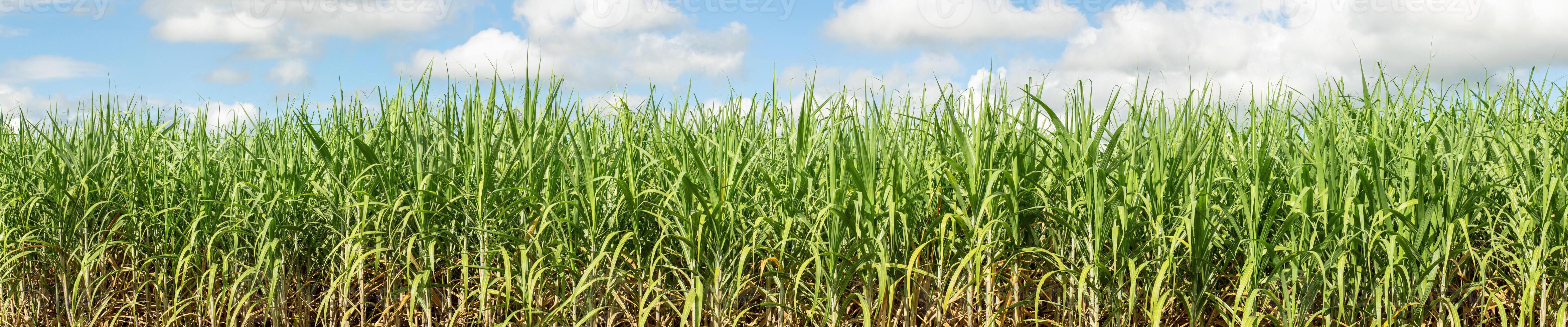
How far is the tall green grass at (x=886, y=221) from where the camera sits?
2139mm

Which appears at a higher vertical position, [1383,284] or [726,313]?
[1383,284]

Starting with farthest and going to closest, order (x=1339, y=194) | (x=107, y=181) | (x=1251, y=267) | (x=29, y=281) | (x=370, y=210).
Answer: (x=29, y=281), (x=107, y=181), (x=370, y=210), (x=1339, y=194), (x=1251, y=267)

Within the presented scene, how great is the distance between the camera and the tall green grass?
2.14m

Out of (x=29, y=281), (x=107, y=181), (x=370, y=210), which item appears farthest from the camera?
(x=29, y=281)

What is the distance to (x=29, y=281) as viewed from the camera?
10.4 ft

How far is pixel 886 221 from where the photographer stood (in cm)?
216

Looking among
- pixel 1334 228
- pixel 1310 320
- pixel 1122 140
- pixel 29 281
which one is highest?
pixel 1122 140

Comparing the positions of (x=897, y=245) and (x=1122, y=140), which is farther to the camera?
(x=1122, y=140)

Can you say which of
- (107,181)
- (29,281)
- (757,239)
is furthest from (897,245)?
(29,281)

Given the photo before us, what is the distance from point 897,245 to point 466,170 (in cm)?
112

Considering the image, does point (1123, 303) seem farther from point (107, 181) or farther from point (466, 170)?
point (107, 181)

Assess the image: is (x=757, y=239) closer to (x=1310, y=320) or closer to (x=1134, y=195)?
(x=1134, y=195)

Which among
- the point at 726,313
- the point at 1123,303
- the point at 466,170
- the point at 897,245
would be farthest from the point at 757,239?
the point at 1123,303

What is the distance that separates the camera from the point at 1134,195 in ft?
7.04
